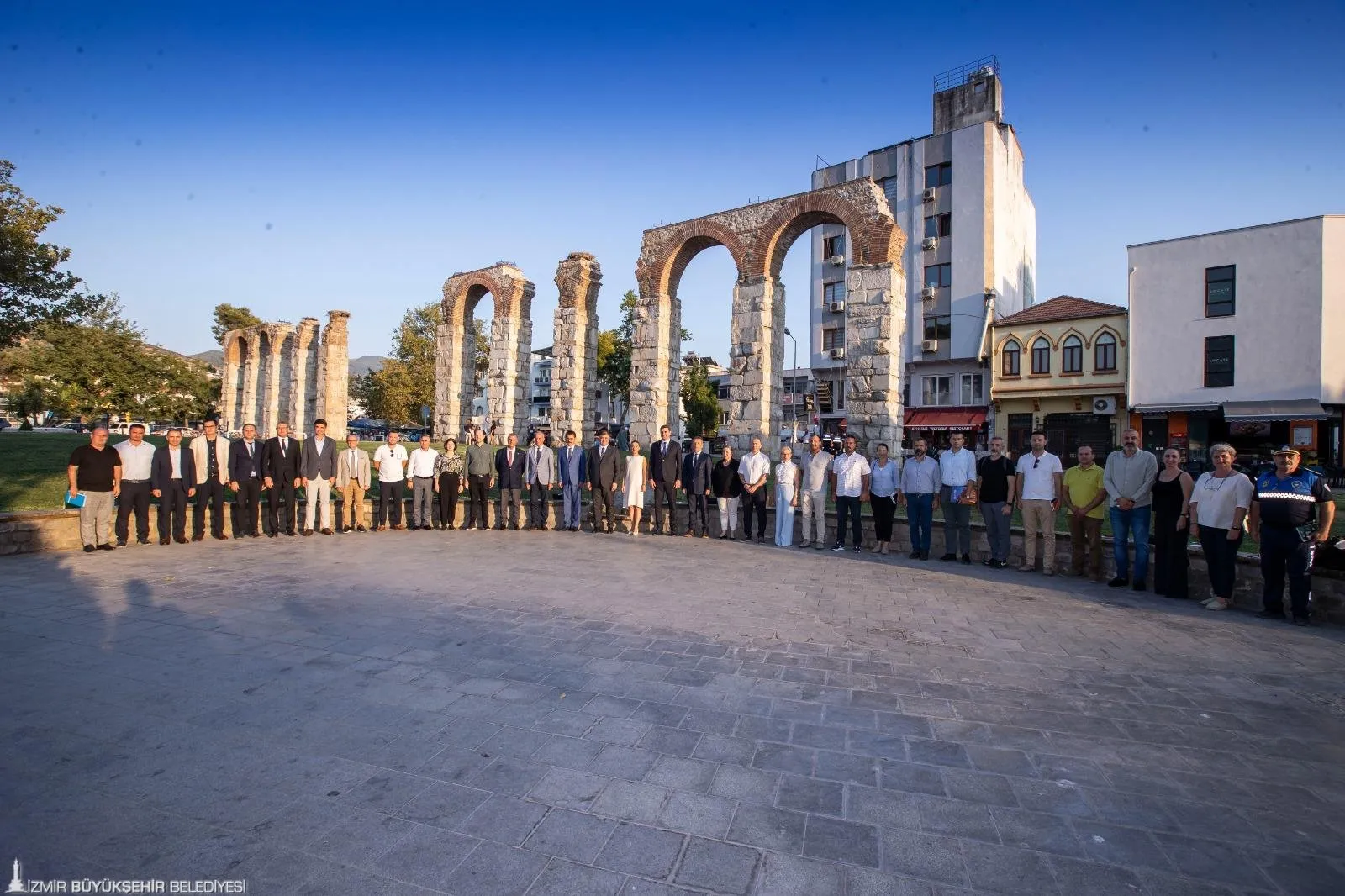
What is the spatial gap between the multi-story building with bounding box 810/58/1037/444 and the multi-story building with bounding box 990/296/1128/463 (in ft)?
3.67

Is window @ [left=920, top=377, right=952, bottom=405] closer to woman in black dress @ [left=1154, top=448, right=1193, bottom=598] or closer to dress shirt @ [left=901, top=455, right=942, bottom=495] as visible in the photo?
dress shirt @ [left=901, top=455, right=942, bottom=495]

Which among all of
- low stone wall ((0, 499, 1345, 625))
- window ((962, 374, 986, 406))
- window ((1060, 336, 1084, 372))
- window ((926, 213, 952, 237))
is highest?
window ((926, 213, 952, 237))

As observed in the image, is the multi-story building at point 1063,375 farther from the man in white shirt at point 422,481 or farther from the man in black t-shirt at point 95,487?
the man in black t-shirt at point 95,487

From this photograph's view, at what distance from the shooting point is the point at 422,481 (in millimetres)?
12031

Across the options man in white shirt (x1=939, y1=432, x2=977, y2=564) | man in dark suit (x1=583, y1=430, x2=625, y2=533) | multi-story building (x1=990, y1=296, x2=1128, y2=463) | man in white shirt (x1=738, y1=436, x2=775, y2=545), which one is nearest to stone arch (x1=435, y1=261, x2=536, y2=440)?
man in dark suit (x1=583, y1=430, x2=625, y2=533)

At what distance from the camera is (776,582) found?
7.68 meters

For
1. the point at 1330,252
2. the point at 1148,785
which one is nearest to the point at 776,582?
the point at 1148,785

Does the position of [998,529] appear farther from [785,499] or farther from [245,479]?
[245,479]

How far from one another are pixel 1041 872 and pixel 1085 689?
2.40m

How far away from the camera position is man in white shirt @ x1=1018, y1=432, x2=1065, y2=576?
8734 mm

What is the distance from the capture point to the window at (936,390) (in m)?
34.1

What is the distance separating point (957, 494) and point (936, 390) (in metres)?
27.3

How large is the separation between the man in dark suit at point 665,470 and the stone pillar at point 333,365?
70.4ft

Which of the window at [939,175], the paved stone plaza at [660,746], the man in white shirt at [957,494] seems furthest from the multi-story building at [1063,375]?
the paved stone plaza at [660,746]
